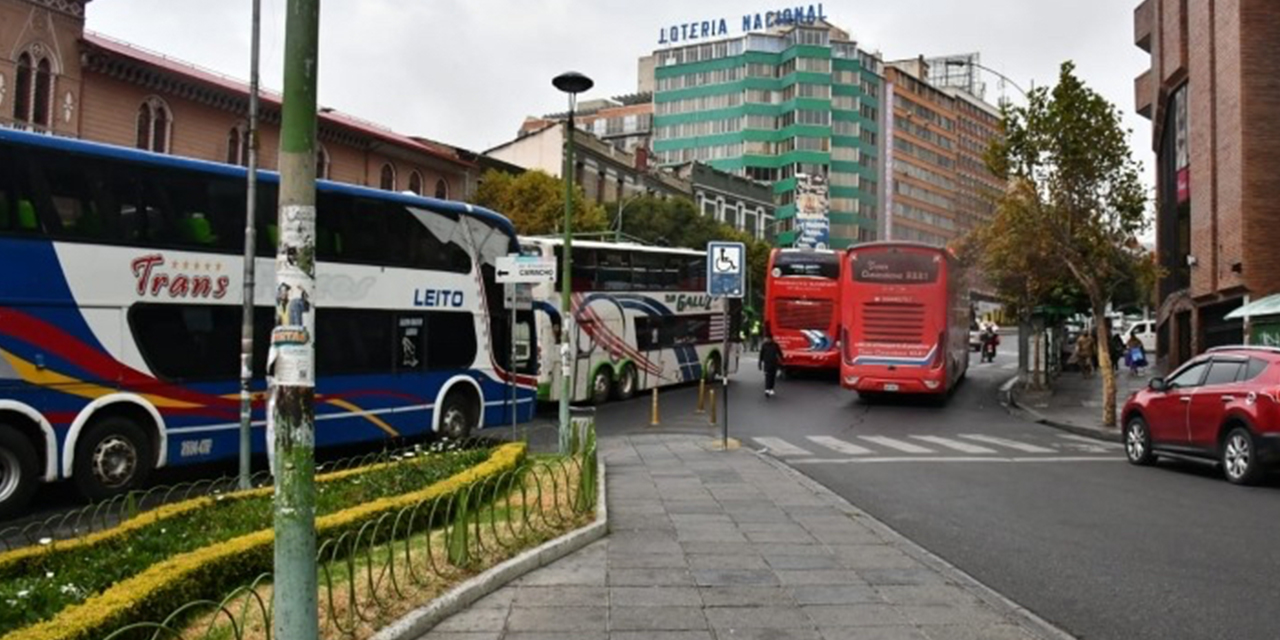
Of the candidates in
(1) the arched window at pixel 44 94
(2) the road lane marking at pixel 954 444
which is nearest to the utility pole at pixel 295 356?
(2) the road lane marking at pixel 954 444

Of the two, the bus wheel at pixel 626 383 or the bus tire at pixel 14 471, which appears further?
the bus wheel at pixel 626 383

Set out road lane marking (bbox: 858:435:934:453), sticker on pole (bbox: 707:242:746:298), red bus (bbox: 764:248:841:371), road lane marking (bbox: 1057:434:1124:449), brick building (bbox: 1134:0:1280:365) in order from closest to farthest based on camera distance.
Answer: sticker on pole (bbox: 707:242:746:298) → road lane marking (bbox: 858:435:934:453) → road lane marking (bbox: 1057:434:1124:449) → brick building (bbox: 1134:0:1280:365) → red bus (bbox: 764:248:841:371)

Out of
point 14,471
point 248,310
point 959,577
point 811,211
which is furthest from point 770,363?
point 811,211

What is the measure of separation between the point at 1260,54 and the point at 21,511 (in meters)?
27.3

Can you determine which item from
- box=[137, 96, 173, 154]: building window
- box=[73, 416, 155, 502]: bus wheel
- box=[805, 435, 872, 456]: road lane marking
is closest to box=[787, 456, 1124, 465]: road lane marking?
box=[805, 435, 872, 456]: road lane marking

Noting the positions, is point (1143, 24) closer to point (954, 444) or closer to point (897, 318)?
point (897, 318)

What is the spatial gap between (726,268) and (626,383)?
11418mm

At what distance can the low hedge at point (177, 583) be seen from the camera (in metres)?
4.66

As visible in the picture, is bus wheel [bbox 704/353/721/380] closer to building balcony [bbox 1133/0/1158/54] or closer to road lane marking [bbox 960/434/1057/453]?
road lane marking [bbox 960/434/1057/453]

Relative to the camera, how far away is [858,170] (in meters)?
109

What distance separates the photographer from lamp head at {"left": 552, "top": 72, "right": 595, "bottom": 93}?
48.0 feet

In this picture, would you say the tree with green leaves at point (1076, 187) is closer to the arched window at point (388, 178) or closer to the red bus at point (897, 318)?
the red bus at point (897, 318)

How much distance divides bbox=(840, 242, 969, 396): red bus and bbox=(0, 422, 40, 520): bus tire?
60.6ft

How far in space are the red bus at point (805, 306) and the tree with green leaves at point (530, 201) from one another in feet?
62.5
